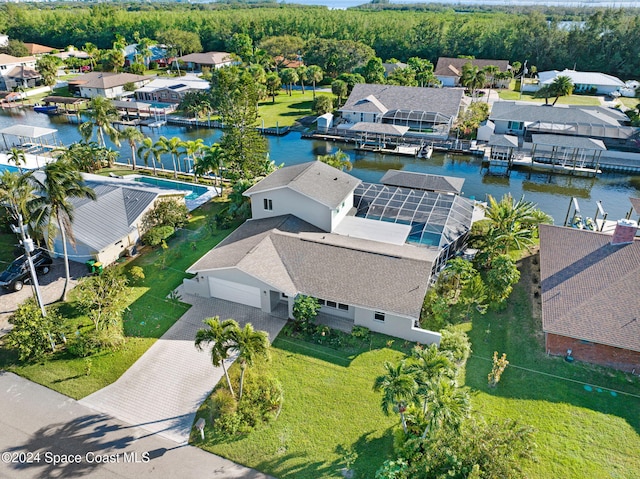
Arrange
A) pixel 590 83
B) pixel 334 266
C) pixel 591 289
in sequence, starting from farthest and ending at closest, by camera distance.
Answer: pixel 590 83, pixel 334 266, pixel 591 289

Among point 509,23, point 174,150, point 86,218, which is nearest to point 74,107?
point 174,150

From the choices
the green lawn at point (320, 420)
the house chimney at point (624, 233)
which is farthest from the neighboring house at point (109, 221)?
A: the house chimney at point (624, 233)

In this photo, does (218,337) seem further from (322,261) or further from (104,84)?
(104,84)

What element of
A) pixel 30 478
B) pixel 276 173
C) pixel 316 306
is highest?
pixel 276 173

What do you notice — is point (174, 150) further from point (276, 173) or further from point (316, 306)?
point (316, 306)

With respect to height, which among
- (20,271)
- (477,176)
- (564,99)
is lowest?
(477,176)

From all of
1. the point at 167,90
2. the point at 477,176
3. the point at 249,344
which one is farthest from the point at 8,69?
the point at 249,344

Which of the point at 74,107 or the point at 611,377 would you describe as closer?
the point at 611,377
